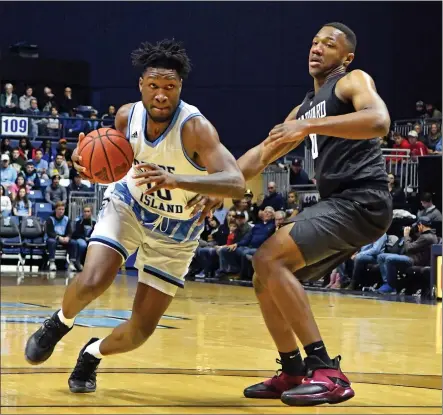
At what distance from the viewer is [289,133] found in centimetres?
455

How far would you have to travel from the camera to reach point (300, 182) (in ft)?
65.9

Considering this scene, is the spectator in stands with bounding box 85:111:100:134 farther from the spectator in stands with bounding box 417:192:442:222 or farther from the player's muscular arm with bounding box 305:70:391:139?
the player's muscular arm with bounding box 305:70:391:139

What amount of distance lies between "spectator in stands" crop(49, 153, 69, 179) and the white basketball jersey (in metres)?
17.3

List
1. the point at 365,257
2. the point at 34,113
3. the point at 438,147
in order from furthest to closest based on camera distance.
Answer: the point at 34,113 → the point at 438,147 → the point at 365,257

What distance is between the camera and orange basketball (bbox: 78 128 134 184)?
16.5ft

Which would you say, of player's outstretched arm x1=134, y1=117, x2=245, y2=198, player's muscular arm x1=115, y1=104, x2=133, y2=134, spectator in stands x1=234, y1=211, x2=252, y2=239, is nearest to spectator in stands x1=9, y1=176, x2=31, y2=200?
spectator in stands x1=234, y1=211, x2=252, y2=239

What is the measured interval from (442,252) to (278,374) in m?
8.83

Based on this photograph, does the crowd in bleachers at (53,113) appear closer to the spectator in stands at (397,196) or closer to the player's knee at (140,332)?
the spectator in stands at (397,196)

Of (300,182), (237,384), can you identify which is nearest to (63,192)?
(300,182)

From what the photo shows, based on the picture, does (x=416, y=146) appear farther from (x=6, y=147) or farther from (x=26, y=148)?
(x=6, y=147)

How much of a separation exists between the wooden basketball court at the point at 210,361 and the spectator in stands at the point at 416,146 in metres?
7.96

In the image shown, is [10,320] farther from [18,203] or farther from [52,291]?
[18,203]

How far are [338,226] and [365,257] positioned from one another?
10.2 m

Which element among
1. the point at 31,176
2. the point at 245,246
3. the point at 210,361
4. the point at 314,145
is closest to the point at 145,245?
the point at 314,145
